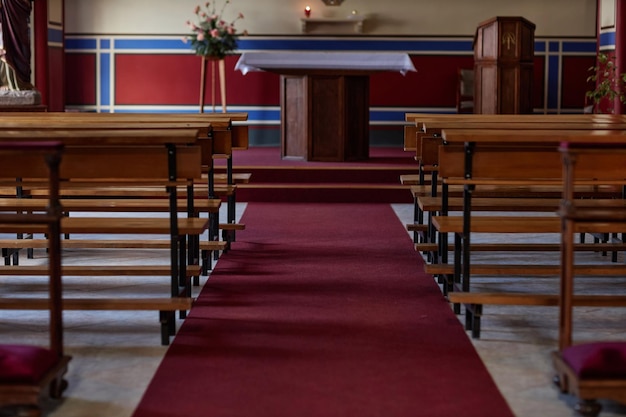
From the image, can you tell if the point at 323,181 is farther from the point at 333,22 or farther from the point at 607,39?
the point at 607,39

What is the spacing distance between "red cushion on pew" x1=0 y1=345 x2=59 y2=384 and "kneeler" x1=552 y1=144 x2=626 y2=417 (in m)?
1.56

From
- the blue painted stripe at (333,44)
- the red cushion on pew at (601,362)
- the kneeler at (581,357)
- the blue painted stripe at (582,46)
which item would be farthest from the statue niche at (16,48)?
the red cushion on pew at (601,362)

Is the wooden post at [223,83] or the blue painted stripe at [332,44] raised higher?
the blue painted stripe at [332,44]

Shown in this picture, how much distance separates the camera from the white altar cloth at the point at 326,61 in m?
8.78

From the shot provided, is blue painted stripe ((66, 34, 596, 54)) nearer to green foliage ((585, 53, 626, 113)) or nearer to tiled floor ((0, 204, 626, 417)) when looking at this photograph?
green foliage ((585, 53, 626, 113))

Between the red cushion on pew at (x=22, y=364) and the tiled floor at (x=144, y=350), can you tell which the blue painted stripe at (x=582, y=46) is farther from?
the red cushion on pew at (x=22, y=364)

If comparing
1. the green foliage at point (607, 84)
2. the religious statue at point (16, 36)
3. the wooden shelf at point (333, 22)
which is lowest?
the green foliage at point (607, 84)

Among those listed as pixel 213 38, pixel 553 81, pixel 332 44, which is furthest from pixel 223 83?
pixel 553 81

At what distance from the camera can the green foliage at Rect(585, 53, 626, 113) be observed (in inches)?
407

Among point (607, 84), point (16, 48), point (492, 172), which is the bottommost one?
point (492, 172)

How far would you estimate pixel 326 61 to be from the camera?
28.8 feet

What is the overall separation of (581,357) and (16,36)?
8.57 m

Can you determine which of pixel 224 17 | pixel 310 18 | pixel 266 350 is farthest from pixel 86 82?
pixel 266 350

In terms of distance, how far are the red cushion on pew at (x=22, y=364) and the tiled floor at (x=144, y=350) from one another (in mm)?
167
